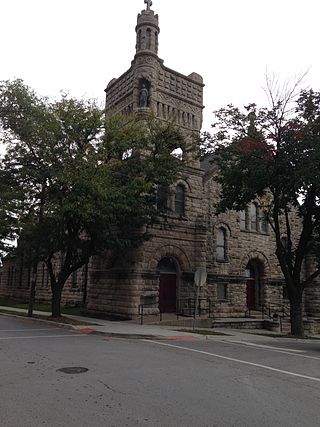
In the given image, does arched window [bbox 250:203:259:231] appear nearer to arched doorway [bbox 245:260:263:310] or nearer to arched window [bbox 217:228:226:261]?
arched doorway [bbox 245:260:263:310]

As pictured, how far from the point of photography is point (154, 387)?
289 inches

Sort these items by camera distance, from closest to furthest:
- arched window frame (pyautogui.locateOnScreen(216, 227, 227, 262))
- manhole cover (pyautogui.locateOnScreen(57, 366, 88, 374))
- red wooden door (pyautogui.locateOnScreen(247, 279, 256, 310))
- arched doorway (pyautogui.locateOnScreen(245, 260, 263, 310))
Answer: manhole cover (pyautogui.locateOnScreen(57, 366, 88, 374)), arched window frame (pyautogui.locateOnScreen(216, 227, 227, 262)), red wooden door (pyautogui.locateOnScreen(247, 279, 256, 310)), arched doorway (pyautogui.locateOnScreen(245, 260, 263, 310))

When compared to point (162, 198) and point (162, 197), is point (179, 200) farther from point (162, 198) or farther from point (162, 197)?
point (162, 198)

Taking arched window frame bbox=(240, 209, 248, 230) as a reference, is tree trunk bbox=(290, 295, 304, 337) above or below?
below

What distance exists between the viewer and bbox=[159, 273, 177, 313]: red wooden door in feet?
78.9

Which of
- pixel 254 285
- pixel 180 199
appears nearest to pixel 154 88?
pixel 180 199

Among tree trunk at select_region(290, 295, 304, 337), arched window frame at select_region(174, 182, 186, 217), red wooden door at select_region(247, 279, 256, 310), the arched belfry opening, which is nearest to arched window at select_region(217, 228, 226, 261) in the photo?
red wooden door at select_region(247, 279, 256, 310)

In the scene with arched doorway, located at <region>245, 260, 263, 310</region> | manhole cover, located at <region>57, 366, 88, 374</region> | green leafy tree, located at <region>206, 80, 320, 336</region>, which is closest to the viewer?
manhole cover, located at <region>57, 366, 88, 374</region>

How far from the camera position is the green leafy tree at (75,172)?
733 inches

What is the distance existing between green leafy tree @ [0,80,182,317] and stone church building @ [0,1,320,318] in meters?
2.22

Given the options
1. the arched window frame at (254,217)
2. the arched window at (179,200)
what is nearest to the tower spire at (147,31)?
the arched window at (179,200)

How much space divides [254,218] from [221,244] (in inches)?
175

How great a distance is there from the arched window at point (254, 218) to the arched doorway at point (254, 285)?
2.48 meters

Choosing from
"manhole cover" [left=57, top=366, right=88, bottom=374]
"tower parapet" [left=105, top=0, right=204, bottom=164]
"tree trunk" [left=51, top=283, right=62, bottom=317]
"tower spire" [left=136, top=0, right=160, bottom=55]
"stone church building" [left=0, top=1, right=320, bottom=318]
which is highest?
"tower spire" [left=136, top=0, right=160, bottom=55]
